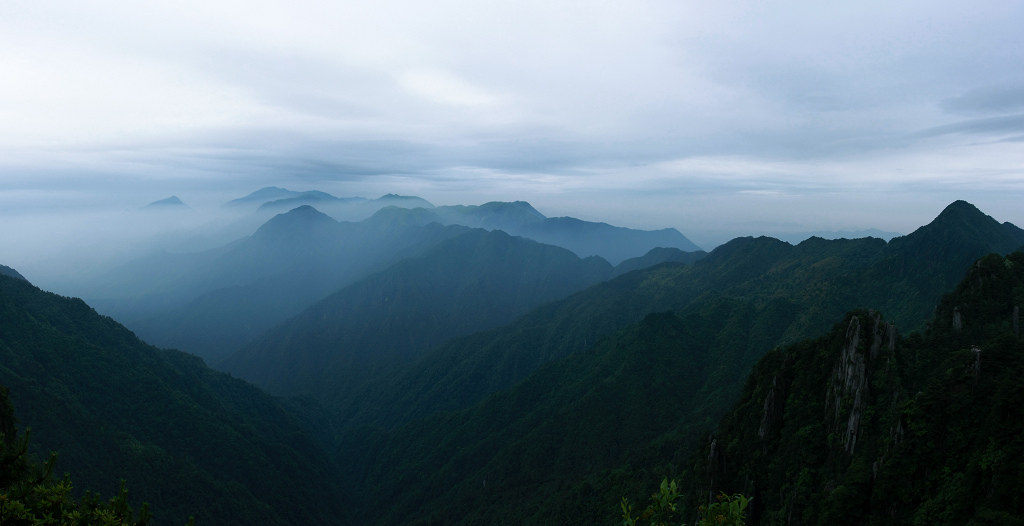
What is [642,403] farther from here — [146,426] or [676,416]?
[146,426]

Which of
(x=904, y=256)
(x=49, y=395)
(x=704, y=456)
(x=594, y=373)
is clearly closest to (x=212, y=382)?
(x=49, y=395)

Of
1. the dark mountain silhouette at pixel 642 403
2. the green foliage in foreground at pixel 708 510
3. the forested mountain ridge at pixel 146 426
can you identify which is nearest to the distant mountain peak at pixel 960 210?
the dark mountain silhouette at pixel 642 403

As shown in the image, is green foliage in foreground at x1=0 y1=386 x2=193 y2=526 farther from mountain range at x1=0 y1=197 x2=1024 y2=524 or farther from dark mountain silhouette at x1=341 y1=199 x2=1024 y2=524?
dark mountain silhouette at x1=341 y1=199 x2=1024 y2=524

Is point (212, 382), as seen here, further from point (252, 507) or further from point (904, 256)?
point (904, 256)

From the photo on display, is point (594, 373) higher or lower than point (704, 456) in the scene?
lower

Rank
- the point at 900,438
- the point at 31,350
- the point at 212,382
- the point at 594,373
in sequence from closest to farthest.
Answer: the point at 900,438 < the point at 31,350 < the point at 594,373 < the point at 212,382

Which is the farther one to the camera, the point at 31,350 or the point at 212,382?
the point at 212,382
